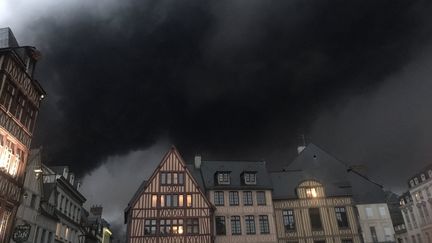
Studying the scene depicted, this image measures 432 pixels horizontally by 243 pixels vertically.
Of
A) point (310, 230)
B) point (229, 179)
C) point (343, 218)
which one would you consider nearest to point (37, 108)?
point (229, 179)

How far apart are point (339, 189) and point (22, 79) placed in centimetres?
3088

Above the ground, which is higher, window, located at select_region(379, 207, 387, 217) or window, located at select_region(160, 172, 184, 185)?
window, located at select_region(160, 172, 184, 185)

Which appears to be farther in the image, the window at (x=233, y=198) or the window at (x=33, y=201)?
the window at (x=233, y=198)

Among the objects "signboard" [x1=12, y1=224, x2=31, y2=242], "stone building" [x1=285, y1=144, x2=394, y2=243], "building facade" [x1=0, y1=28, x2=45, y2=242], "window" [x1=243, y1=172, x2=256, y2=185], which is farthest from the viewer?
"stone building" [x1=285, y1=144, x2=394, y2=243]

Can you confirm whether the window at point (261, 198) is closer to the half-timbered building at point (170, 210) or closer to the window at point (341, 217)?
the half-timbered building at point (170, 210)

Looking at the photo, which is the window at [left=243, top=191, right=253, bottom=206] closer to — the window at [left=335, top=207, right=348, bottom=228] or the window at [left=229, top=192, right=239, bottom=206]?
the window at [left=229, top=192, right=239, bottom=206]

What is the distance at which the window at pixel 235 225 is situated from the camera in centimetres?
3166

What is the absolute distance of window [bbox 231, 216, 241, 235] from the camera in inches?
1246

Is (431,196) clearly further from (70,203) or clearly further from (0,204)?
(0,204)

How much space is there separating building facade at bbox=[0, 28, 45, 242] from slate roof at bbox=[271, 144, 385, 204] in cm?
2404

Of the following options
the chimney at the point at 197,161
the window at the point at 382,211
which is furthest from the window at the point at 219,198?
the window at the point at 382,211

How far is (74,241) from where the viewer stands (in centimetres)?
3247

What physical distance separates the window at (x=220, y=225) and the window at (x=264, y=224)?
3.71m

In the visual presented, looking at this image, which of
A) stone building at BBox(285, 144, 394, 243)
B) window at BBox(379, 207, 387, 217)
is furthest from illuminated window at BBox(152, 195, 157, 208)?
window at BBox(379, 207, 387, 217)
